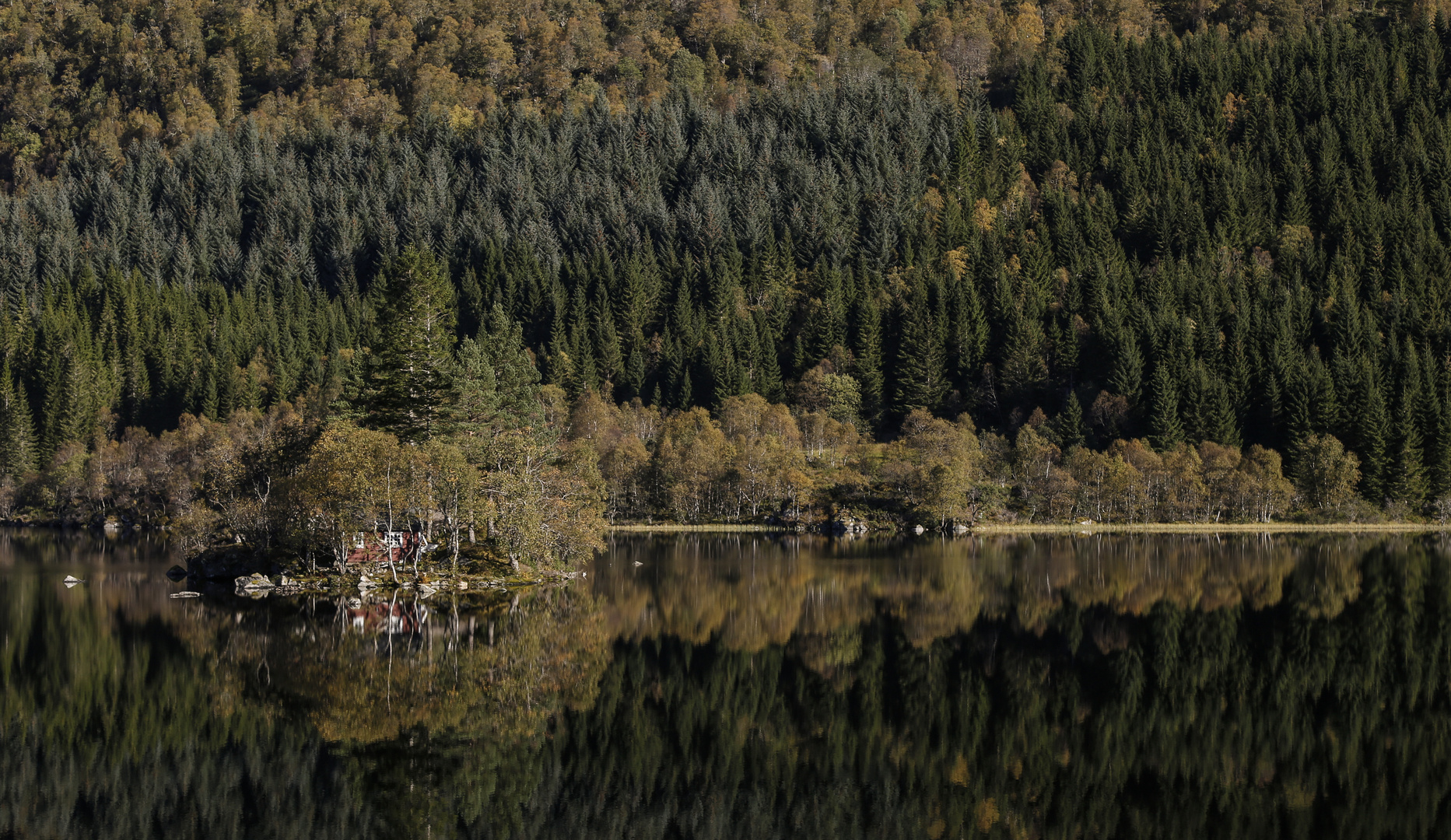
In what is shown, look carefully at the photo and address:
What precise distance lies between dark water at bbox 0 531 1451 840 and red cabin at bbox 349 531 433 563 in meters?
8.63

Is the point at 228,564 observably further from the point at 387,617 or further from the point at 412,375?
the point at 387,617

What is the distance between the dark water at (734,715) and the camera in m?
31.7

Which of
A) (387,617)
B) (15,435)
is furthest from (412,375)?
(15,435)

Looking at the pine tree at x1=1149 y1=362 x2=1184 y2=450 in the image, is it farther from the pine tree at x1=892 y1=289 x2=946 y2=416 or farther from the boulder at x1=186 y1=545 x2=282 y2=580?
the boulder at x1=186 y1=545 x2=282 y2=580

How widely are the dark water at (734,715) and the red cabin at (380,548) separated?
8631mm

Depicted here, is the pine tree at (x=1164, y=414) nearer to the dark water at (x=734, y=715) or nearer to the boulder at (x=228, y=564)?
the dark water at (x=734, y=715)

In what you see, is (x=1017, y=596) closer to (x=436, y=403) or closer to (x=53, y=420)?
(x=436, y=403)

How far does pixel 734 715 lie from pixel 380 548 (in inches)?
1619

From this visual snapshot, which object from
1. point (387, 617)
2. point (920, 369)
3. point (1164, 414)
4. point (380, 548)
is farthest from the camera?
point (920, 369)

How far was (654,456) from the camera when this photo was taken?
6063 inches

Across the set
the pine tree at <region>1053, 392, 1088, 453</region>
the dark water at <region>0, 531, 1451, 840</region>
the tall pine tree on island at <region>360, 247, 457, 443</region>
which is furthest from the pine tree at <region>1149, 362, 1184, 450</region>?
the tall pine tree on island at <region>360, 247, 457, 443</region>

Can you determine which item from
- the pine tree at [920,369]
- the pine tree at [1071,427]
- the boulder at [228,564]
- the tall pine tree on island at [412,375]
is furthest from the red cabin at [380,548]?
the pine tree at [920,369]

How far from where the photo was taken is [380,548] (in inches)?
3034

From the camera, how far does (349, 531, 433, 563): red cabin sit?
76125 millimetres
